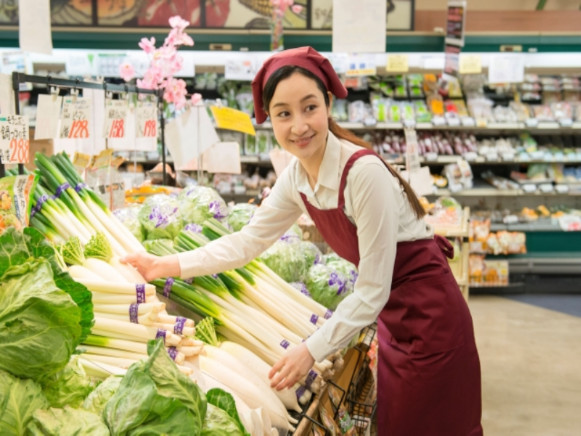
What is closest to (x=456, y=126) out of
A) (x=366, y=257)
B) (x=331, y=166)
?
(x=331, y=166)

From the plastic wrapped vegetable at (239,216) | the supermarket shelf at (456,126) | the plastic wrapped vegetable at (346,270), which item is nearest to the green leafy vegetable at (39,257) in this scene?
the plastic wrapped vegetable at (346,270)

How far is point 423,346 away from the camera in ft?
6.96

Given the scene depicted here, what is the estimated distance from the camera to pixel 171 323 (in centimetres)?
177

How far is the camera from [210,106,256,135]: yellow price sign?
403 centimetres

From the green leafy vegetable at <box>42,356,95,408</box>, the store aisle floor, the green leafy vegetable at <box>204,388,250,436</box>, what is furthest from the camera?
the store aisle floor

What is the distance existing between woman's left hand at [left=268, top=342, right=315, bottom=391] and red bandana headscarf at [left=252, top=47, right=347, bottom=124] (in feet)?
2.29

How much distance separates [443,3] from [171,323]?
7470 mm

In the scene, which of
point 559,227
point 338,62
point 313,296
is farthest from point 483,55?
point 313,296

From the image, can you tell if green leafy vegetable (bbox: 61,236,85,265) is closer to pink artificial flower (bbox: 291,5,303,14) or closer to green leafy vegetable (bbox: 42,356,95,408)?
green leafy vegetable (bbox: 42,356,95,408)

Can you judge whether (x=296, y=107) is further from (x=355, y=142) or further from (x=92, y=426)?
(x=92, y=426)

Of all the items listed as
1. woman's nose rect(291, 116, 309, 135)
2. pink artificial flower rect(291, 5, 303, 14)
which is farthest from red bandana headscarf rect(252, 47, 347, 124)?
pink artificial flower rect(291, 5, 303, 14)

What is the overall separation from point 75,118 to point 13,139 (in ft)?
2.43

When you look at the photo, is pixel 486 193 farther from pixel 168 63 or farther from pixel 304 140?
pixel 304 140

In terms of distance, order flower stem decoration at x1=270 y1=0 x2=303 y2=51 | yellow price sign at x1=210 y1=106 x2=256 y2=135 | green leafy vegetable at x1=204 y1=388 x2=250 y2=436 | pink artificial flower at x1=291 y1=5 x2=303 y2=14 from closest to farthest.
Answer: green leafy vegetable at x1=204 y1=388 x2=250 y2=436
yellow price sign at x1=210 y1=106 x2=256 y2=135
flower stem decoration at x1=270 y1=0 x2=303 y2=51
pink artificial flower at x1=291 y1=5 x2=303 y2=14
